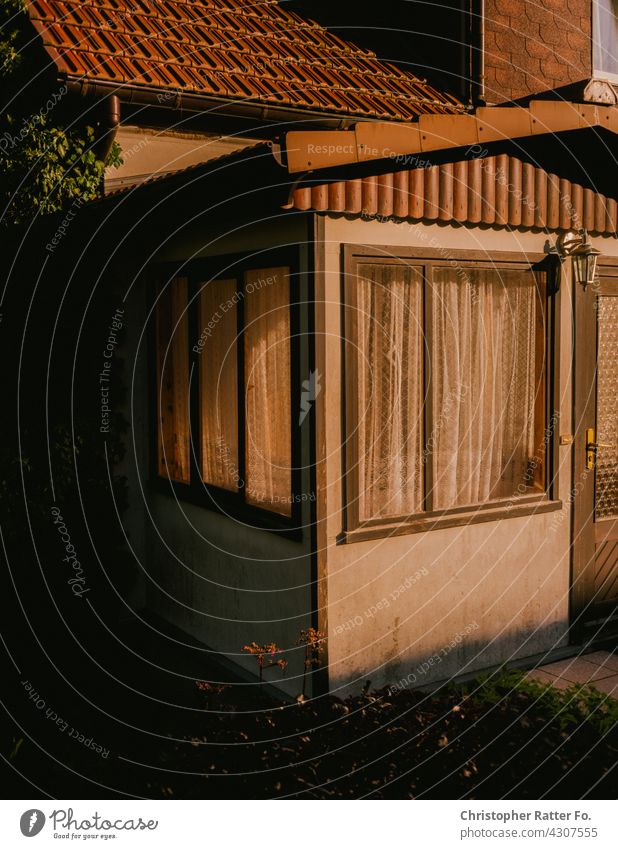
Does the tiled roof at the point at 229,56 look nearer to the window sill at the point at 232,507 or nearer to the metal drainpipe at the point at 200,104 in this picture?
the metal drainpipe at the point at 200,104

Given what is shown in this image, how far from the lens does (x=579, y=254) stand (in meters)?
7.16

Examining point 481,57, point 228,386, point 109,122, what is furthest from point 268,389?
point 481,57

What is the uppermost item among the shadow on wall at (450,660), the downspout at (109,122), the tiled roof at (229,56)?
the tiled roof at (229,56)

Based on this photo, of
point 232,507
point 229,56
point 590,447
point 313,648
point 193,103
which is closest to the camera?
point 313,648

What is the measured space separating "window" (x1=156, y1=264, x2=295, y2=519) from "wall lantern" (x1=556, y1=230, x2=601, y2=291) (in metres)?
2.26

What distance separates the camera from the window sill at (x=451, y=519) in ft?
20.3

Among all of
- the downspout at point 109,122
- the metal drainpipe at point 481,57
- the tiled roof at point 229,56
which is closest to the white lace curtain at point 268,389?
the downspout at point 109,122

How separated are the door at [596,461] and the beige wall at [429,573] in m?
0.13

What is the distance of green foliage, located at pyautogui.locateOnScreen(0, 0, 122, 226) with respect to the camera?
7340 millimetres

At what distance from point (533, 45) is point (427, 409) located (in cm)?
520

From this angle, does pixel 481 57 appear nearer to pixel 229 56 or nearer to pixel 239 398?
pixel 229 56

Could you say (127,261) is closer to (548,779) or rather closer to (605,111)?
(605,111)

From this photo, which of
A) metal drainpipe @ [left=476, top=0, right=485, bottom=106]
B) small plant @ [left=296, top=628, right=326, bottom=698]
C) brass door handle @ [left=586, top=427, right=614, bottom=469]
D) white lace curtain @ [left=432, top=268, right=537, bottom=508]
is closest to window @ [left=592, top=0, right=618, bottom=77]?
metal drainpipe @ [left=476, top=0, right=485, bottom=106]
